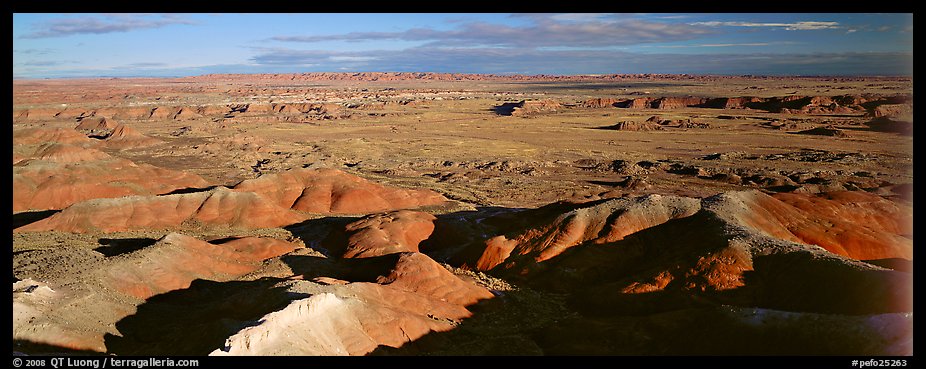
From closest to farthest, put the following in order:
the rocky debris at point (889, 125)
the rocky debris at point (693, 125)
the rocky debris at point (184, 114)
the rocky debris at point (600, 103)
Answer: the rocky debris at point (889, 125) → the rocky debris at point (693, 125) → the rocky debris at point (184, 114) → the rocky debris at point (600, 103)

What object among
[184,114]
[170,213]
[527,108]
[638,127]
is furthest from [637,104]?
[170,213]

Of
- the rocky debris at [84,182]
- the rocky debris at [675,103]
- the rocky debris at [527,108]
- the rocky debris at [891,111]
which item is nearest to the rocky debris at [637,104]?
the rocky debris at [675,103]

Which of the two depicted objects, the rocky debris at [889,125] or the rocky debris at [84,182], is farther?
the rocky debris at [889,125]

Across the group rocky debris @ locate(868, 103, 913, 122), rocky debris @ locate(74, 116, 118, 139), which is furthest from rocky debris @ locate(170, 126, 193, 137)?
rocky debris @ locate(868, 103, 913, 122)

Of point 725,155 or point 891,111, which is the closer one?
point 725,155

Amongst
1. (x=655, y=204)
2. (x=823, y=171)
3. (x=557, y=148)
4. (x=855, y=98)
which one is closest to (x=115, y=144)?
(x=557, y=148)

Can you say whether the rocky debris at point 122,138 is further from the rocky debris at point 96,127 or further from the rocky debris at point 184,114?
the rocky debris at point 184,114

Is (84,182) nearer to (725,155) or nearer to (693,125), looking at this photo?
(725,155)
